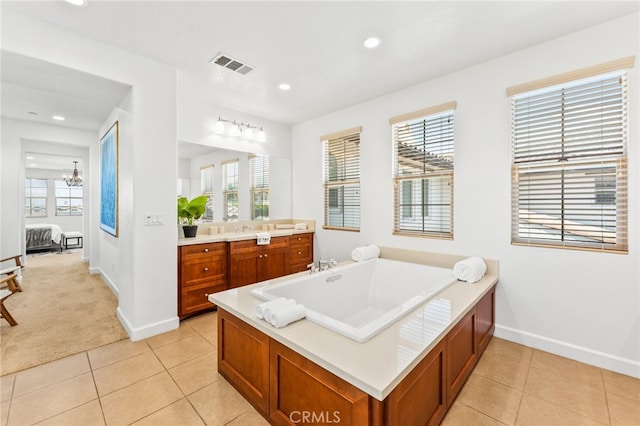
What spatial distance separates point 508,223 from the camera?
2584mm

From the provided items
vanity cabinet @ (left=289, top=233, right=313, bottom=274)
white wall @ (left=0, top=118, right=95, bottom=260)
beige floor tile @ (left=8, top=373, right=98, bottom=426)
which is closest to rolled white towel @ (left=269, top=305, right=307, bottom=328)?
beige floor tile @ (left=8, top=373, right=98, bottom=426)

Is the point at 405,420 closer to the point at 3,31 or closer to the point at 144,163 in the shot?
the point at 144,163

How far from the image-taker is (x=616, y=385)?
6.43 ft

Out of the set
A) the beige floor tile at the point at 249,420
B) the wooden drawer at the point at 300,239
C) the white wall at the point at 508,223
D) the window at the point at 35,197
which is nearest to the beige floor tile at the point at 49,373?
the beige floor tile at the point at 249,420

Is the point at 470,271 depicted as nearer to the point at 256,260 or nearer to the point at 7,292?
the point at 256,260

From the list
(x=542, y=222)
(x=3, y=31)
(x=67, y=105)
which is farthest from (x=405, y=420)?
Result: (x=67, y=105)

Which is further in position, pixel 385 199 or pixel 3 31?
pixel 385 199

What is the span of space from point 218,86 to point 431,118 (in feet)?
8.13

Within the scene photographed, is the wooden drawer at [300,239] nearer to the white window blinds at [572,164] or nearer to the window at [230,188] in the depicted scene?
the window at [230,188]

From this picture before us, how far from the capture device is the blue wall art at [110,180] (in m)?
3.25

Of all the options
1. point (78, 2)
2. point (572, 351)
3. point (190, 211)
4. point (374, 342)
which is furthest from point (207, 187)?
point (572, 351)

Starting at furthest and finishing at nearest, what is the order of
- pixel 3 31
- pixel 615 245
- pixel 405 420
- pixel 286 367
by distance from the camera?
pixel 615 245 → pixel 3 31 → pixel 286 367 → pixel 405 420

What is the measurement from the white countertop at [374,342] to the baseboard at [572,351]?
3.34ft

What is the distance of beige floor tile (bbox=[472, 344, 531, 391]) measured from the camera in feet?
6.64
